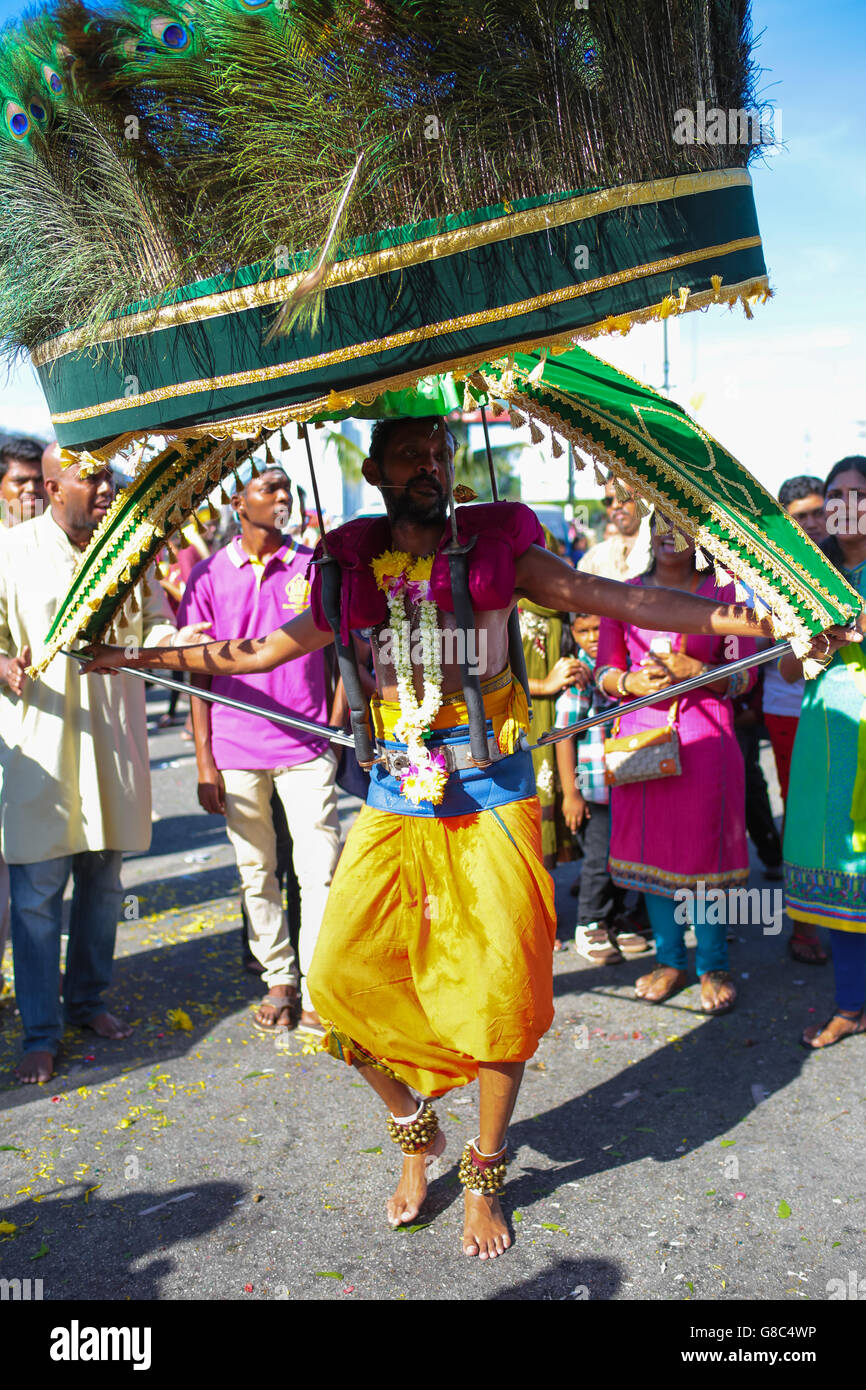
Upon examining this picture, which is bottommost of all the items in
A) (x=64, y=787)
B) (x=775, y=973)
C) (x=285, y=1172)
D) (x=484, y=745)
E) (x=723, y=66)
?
(x=775, y=973)

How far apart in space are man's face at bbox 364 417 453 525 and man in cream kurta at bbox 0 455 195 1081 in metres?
1.69

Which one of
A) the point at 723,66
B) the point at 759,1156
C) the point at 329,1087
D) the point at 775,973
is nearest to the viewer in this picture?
the point at 723,66

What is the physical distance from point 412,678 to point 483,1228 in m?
1.58

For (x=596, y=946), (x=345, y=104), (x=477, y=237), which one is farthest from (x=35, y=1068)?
(x=345, y=104)

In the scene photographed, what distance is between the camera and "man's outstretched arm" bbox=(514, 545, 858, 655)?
2961 mm

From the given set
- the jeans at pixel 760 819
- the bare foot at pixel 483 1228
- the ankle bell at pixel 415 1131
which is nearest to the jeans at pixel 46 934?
the ankle bell at pixel 415 1131

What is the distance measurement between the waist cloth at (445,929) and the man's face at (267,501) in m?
1.66

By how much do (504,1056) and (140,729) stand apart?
7.82 ft

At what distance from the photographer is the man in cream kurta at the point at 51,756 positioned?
4.30m

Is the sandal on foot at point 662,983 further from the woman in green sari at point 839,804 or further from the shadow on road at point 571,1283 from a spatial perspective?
the shadow on road at point 571,1283
